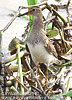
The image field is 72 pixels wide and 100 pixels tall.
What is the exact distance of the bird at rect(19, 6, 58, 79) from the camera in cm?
279

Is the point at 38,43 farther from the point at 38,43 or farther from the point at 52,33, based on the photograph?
the point at 52,33

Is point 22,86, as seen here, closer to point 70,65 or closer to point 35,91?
point 35,91

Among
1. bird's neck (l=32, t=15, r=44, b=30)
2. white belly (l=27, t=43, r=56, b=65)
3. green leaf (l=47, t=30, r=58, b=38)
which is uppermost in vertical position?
bird's neck (l=32, t=15, r=44, b=30)

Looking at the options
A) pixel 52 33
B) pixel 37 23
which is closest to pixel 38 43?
pixel 37 23

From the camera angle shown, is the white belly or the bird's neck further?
the bird's neck

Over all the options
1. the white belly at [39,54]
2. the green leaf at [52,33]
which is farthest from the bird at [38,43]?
the green leaf at [52,33]

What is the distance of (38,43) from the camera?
2814 millimetres

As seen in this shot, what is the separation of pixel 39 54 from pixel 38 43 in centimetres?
10

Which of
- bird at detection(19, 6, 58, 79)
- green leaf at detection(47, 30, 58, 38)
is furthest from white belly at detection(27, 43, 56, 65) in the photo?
green leaf at detection(47, 30, 58, 38)

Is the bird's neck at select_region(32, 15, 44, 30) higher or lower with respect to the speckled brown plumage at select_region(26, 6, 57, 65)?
higher

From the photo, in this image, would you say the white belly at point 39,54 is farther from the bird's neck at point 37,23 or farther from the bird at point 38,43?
the bird's neck at point 37,23

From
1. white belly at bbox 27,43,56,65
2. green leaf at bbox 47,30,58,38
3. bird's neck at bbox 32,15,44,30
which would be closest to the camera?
white belly at bbox 27,43,56,65

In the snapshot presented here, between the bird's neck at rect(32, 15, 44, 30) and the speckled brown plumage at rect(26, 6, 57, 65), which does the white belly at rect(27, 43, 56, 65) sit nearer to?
the speckled brown plumage at rect(26, 6, 57, 65)

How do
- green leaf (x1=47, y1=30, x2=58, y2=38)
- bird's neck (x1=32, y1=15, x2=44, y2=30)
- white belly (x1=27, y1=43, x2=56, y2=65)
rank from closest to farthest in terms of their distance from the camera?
white belly (x1=27, y1=43, x2=56, y2=65) → bird's neck (x1=32, y1=15, x2=44, y2=30) → green leaf (x1=47, y1=30, x2=58, y2=38)
